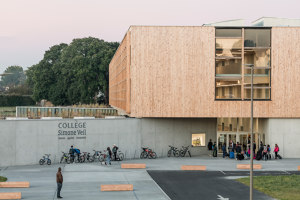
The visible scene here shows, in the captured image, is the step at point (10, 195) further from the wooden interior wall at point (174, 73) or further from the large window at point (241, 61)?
the large window at point (241, 61)

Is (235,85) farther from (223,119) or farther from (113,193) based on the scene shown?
(113,193)

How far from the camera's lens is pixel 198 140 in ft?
145

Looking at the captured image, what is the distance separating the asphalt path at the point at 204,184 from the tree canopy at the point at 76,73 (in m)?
57.5

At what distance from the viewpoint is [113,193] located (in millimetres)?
24812

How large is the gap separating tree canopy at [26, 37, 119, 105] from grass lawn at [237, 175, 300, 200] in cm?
6136

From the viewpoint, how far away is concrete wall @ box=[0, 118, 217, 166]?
36250 millimetres

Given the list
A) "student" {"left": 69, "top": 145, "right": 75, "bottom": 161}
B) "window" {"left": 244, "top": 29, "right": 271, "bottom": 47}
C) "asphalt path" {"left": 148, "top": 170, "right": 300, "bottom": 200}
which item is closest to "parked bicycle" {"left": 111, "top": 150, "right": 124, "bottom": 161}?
"student" {"left": 69, "top": 145, "right": 75, "bottom": 161}

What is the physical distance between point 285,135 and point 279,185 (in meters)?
14.8

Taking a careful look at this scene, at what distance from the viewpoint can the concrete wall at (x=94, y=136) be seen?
36.2m

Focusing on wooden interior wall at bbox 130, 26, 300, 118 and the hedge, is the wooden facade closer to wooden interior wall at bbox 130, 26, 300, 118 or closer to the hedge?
wooden interior wall at bbox 130, 26, 300, 118

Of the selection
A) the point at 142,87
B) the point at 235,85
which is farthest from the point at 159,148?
the point at 235,85

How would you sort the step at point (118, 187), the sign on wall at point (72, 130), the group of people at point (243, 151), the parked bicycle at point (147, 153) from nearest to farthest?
the step at point (118, 187), the sign on wall at point (72, 130), the group of people at point (243, 151), the parked bicycle at point (147, 153)

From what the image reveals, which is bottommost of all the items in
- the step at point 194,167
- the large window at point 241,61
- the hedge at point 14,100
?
the step at point 194,167

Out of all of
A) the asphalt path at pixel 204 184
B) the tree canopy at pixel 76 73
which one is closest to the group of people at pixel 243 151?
the asphalt path at pixel 204 184
